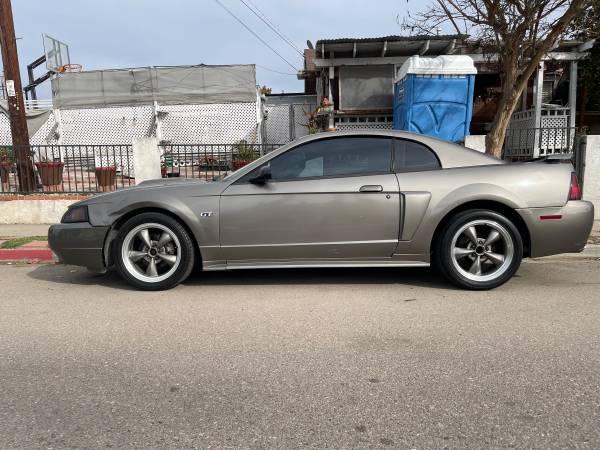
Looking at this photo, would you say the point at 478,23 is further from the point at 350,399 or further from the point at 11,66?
the point at 11,66

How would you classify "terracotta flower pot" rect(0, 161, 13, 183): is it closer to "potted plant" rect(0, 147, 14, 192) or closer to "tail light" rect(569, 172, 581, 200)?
"potted plant" rect(0, 147, 14, 192)

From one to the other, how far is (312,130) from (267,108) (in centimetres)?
467

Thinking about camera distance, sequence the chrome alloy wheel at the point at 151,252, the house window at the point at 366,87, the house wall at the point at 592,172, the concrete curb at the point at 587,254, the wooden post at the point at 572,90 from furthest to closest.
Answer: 1. the house window at the point at 366,87
2. the wooden post at the point at 572,90
3. the house wall at the point at 592,172
4. the concrete curb at the point at 587,254
5. the chrome alloy wheel at the point at 151,252

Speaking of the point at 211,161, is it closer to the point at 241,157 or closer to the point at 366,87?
the point at 241,157

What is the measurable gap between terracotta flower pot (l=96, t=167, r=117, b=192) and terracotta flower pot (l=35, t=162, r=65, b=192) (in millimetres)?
760

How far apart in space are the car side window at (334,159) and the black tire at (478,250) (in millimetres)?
916

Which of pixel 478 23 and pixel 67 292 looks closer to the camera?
pixel 67 292

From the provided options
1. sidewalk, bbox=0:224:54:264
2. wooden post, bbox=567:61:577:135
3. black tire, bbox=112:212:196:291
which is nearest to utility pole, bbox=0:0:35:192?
sidewalk, bbox=0:224:54:264

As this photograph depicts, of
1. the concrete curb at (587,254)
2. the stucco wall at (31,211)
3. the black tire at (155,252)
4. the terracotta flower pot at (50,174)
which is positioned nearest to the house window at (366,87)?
the terracotta flower pot at (50,174)

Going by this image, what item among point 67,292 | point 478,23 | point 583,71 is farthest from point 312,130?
point 67,292

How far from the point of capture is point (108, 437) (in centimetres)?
251

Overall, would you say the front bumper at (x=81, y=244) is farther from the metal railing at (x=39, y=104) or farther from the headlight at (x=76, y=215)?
the metal railing at (x=39, y=104)

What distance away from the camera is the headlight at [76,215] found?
5.07 meters

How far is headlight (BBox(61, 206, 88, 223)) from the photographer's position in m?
5.07
